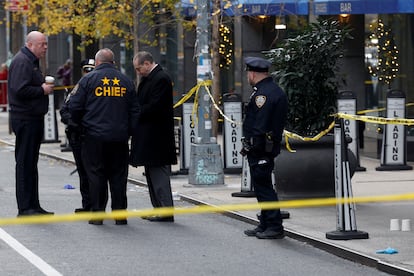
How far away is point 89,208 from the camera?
13445mm

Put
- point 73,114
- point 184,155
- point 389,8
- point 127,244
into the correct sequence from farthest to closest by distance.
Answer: point 389,8 → point 184,155 → point 73,114 → point 127,244

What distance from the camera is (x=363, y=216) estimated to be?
43.1ft

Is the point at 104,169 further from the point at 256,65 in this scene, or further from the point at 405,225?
the point at 405,225

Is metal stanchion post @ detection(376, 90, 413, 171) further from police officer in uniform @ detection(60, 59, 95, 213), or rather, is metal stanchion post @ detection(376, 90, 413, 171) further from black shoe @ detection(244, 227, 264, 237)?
black shoe @ detection(244, 227, 264, 237)

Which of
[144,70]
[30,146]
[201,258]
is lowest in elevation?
[201,258]

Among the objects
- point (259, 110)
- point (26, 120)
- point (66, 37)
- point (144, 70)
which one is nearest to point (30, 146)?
point (26, 120)

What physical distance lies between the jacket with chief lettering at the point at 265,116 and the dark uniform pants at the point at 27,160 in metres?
2.66

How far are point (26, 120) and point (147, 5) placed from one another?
38.9 ft

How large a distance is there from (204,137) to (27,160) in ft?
13.6

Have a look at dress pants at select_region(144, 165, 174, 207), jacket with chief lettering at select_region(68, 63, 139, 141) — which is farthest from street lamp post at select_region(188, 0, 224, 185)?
jacket with chief lettering at select_region(68, 63, 139, 141)

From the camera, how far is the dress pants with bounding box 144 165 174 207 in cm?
1327

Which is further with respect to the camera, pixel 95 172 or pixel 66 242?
pixel 95 172

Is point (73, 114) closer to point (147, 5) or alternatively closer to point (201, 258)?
point (201, 258)

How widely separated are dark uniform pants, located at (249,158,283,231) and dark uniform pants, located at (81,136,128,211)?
5.53 feet
